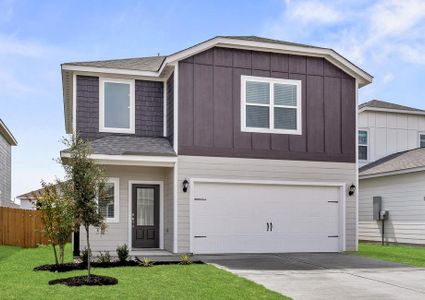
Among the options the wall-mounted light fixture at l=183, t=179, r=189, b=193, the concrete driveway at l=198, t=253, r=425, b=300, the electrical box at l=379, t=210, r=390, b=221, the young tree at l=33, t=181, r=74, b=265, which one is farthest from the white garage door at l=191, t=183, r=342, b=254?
the electrical box at l=379, t=210, r=390, b=221

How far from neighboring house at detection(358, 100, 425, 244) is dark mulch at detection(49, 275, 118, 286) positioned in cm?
1317

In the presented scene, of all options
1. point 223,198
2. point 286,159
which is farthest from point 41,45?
point 286,159

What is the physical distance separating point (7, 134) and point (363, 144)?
19.1 m

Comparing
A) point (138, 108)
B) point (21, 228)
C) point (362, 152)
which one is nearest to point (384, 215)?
point (362, 152)

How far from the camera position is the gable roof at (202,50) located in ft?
53.0

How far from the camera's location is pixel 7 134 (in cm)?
3039

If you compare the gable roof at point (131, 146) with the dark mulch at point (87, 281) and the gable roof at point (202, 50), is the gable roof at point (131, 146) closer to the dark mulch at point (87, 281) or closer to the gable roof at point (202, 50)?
the gable roof at point (202, 50)

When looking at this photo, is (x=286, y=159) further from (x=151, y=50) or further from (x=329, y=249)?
(x=151, y=50)

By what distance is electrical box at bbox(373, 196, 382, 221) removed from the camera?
21953mm

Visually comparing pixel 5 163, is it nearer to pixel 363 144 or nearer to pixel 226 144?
pixel 226 144

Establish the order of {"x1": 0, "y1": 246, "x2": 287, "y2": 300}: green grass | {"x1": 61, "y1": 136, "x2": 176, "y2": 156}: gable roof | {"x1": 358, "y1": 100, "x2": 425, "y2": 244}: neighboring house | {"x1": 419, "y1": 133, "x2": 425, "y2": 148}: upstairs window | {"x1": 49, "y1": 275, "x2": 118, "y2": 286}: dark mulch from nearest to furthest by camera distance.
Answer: {"x1": 0, "y1": 246, "x2": 287, "y2": 300}: green grass, {"x1": 49, "y1": 275, "x2": 118, "y2": 286}: dark mulch, {"x1": 61, "y1": 136, "x2": 176, "y2": 156}: gable roof, {"x1": 358, "y1": 100, "x2": 425, "y2": 244}: neighboring house, {"x1": 419, "y1": 133, "x2": 425, "y2": 148}: upstairs window

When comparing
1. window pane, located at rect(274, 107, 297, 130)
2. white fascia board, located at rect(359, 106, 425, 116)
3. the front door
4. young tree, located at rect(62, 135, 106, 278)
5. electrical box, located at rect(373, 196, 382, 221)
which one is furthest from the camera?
white fascia board, located at rect(359, 106, 425, 116)

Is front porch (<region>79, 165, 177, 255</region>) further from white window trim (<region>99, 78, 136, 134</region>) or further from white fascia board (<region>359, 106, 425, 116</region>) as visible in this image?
white fascia board (<region>359, 106, 425, 116</region>)

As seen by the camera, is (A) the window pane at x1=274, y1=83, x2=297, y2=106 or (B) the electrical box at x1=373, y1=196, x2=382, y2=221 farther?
(B) the electrical box at x1=373, y1=196, x2=382, y2=221
